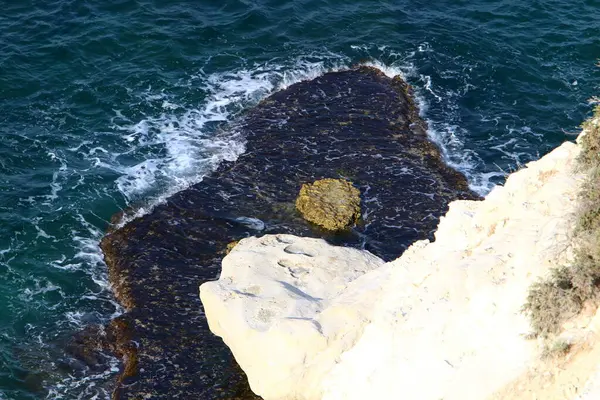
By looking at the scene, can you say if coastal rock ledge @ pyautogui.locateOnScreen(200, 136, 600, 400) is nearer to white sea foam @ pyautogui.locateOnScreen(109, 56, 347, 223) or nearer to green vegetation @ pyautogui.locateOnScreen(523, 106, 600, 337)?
green vegetation @ pyautogui.locateOnScreen(523, 106, 600, 337)

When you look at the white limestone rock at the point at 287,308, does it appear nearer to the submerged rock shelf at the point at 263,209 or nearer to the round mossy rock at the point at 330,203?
the submerged rock shelf at the point at 263,209

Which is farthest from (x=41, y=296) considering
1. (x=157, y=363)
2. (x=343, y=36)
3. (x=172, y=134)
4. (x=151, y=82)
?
(x=343, y=36)

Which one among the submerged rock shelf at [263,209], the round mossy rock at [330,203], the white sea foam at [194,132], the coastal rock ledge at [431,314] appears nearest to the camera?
the coastal rock ledge at [431,314]

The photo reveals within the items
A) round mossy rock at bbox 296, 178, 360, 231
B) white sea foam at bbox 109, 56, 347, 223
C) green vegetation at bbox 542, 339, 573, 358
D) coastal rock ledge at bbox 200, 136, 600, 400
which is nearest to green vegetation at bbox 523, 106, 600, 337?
coastal rock ledge at bbox 200, 136, 600, 400

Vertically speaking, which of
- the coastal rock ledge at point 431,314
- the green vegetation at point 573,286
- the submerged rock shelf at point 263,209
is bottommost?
the submerged rock shelf at point 263,209

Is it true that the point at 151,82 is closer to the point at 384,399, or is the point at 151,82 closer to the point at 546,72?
the point at 546,72

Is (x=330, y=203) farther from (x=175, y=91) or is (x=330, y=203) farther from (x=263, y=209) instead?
(x=175, y=91)

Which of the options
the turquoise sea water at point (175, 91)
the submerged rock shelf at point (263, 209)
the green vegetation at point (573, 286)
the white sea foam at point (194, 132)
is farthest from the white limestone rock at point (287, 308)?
the white sea foam at point (194, 132)
